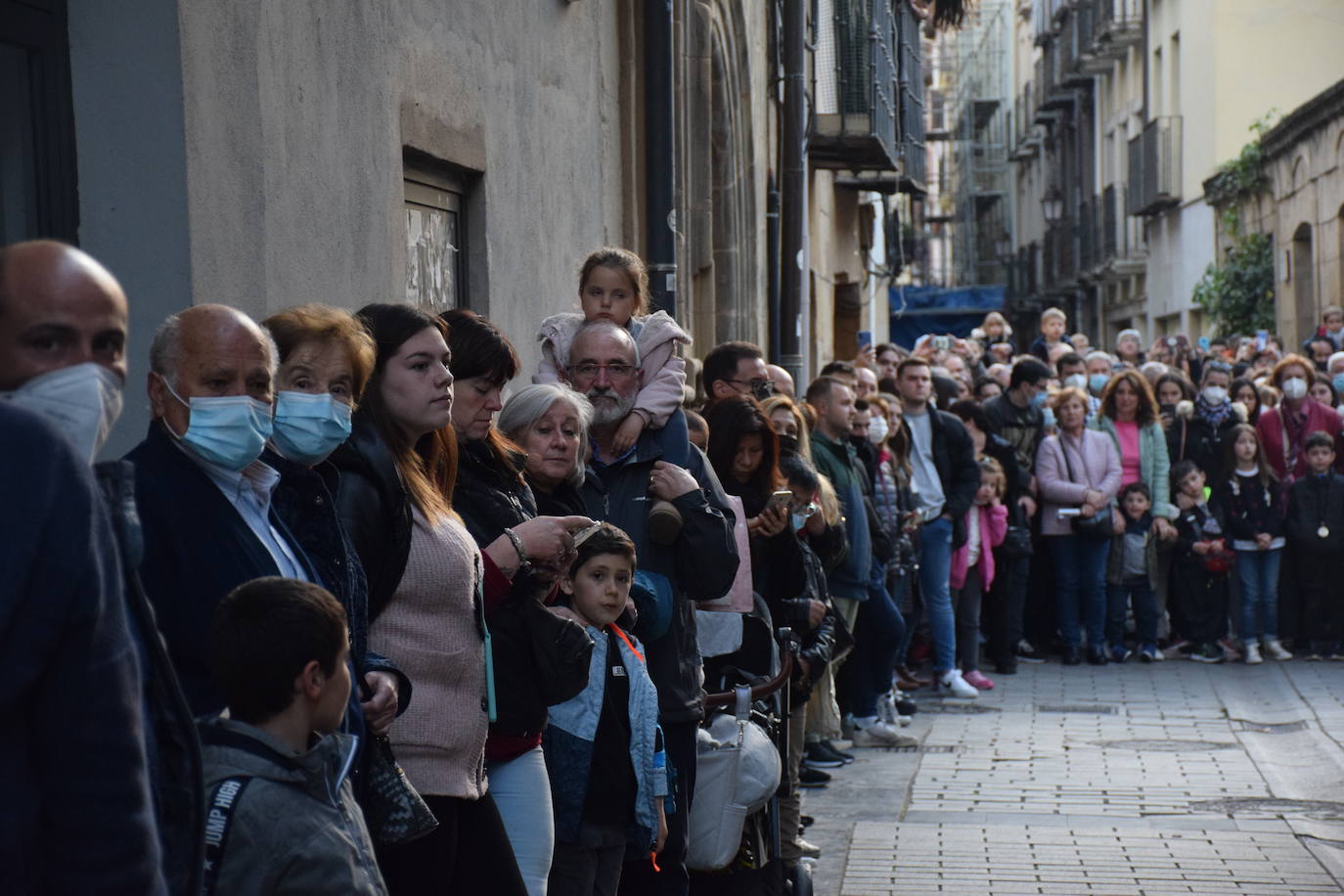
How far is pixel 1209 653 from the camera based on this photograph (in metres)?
14.2

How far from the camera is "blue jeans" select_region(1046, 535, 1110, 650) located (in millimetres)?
13956

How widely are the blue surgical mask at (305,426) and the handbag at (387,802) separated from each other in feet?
1.88

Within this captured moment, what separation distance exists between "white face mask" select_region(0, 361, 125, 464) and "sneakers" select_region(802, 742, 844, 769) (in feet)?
25.7

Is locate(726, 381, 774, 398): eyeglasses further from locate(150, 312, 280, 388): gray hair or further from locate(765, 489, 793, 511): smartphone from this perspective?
locate(150, 312, 280, 388): gray hair

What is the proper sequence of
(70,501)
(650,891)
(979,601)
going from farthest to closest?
(979,601) → (650,891) → (70,501)

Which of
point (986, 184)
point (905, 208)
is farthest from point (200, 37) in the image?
point (986, 184)

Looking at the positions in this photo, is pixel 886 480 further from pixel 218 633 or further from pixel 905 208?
pixel 905 208

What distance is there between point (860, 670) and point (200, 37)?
22.1ft

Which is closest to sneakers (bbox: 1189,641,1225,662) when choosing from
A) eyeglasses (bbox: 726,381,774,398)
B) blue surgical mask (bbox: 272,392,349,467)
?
eyeglasses (bbox: 726,381,774,398)

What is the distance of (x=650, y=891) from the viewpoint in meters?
5.41

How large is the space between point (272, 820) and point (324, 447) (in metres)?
0.90

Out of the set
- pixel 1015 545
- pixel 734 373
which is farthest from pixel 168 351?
pixel 1015 545

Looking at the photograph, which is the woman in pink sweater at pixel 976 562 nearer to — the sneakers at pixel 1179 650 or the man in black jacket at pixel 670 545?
the sneakers at pixel 1179 650

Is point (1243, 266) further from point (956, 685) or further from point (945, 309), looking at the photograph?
point (956, 685)
